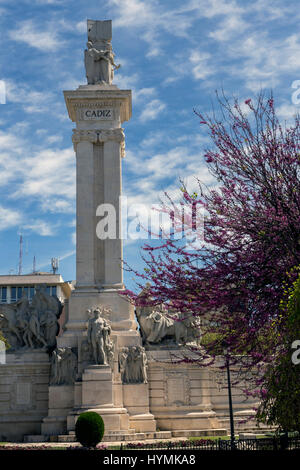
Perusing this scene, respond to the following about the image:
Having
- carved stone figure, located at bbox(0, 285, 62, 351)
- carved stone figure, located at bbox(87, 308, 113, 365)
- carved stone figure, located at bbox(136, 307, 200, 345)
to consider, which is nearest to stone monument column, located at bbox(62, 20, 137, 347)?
carved stone figure, located at bbox(136, 307, 200, 345)

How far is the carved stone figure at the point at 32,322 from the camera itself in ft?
107

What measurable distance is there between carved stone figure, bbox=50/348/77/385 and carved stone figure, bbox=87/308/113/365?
126 cm

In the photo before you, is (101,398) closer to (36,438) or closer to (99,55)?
(36,438)

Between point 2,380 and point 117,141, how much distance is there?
47.3 ft

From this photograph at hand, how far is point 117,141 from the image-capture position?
35719 millimetres

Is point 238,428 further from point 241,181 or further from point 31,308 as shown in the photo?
point 241,181

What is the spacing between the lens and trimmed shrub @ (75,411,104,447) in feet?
78.3

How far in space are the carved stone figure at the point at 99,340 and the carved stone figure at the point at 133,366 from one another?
0.79 meters

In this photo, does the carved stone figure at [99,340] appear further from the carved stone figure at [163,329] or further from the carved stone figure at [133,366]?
the carved stone figure at [163,329]

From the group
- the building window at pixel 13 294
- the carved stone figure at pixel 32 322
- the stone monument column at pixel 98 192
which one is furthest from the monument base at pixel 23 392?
the building window at pixel 13 294

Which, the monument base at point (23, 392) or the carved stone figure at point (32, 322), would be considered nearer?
the monument base at point (23, 392)

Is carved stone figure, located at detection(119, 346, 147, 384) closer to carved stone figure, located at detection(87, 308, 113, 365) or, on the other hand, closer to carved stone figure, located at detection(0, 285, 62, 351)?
carved stone figure, located at detection(87, 308, 113, 365)

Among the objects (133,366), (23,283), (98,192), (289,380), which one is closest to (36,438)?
(133,366)
